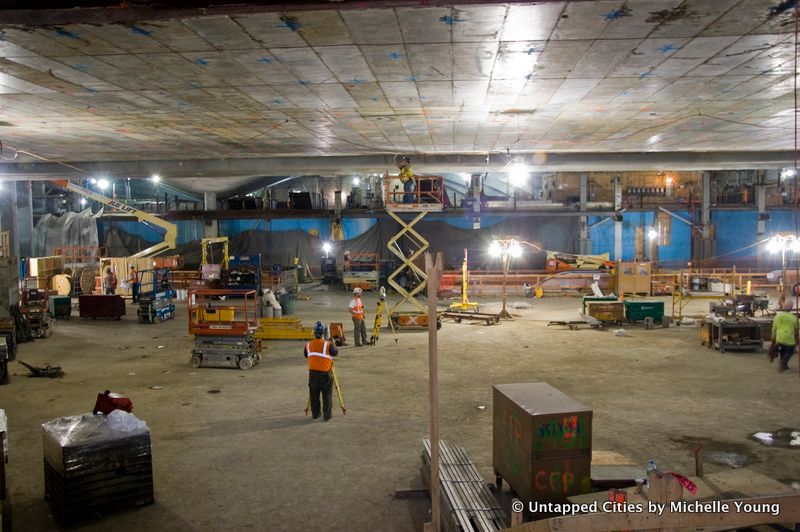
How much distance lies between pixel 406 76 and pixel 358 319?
845 centimetres

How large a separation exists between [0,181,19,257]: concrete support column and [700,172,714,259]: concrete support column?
3708 cm

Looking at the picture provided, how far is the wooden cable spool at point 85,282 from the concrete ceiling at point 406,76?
13434 mm

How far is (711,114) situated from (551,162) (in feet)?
21.3

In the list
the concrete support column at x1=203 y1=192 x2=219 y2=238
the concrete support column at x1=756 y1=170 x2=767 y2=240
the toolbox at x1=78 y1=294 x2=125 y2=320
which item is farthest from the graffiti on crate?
the concrete support column at x1=756 y1=170 x2=767 y2=240

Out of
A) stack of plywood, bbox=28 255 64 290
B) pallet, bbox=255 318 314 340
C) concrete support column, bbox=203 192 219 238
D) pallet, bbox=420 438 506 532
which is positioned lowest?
pallet, bbox=420 438 506 532

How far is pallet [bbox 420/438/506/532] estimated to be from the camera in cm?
526

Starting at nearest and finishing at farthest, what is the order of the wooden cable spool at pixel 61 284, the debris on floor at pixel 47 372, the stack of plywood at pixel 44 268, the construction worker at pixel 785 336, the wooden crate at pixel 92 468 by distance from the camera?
the wooden crate at pixel 92 468, the construction worker at pixel 785 336, the debris on floor at pixel 47 372, the stack of plywood at pixel 44 268, the wooden cable spool at pixel 61 284

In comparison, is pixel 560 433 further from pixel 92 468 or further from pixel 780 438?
pixel 780 438

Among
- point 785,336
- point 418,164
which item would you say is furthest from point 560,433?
point 418,164

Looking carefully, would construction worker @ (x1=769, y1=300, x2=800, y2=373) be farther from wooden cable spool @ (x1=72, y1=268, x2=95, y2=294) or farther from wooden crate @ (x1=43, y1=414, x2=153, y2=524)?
wooden cable spool @ (x1=72, y1=268, x2=95, y2=294)

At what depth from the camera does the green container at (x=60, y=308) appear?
21516mm

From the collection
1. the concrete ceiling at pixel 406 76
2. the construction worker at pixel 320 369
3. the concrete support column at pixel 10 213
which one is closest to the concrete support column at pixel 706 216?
the concrete ceiling at pixel 406 76

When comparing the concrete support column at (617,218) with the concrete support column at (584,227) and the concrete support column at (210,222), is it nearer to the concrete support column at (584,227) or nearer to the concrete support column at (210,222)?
the concrete support column at (584,227)

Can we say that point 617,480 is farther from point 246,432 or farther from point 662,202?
point 662,202
